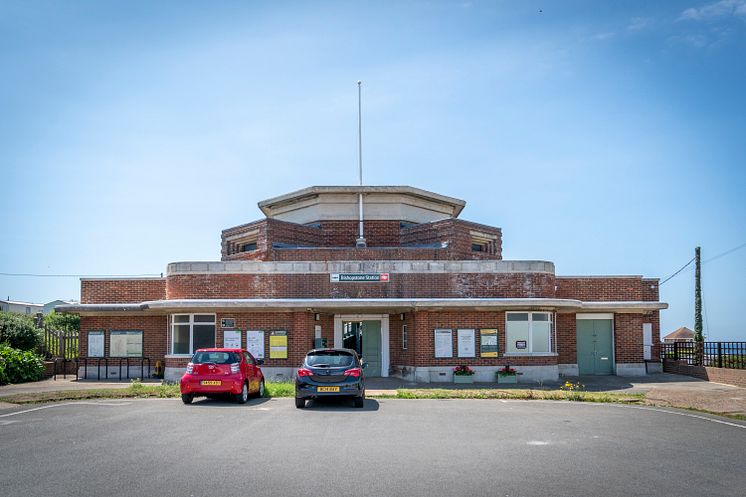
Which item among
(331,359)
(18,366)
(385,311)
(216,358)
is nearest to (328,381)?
(331,359)

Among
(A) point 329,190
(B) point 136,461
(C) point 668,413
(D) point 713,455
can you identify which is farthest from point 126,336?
(D) point 713,455

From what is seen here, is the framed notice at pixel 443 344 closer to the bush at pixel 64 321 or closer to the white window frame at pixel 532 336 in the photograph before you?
the white window frame at pixel 532 336

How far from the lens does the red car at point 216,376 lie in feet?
53.4

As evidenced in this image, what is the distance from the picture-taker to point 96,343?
25.2 m

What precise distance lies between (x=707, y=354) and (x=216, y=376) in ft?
61.0

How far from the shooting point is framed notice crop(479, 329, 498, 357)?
23047 mm

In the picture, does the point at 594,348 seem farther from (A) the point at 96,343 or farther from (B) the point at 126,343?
(A) the point at 96,343

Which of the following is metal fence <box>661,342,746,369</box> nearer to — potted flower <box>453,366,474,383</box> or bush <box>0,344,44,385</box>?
potted flower <box>453,366,474,383</box>

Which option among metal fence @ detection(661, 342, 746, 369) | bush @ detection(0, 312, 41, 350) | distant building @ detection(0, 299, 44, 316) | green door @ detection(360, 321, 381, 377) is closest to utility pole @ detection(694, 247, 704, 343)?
metal fence @ detection(661, 342, 746, 369)

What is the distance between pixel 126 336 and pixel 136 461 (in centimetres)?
1710

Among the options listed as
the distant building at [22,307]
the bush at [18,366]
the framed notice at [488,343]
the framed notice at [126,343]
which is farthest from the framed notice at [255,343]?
the distant building at [22,307]

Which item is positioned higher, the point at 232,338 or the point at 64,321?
the point at 232,338

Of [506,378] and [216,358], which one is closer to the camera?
[216,358]

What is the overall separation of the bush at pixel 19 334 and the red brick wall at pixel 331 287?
870 centimetres
